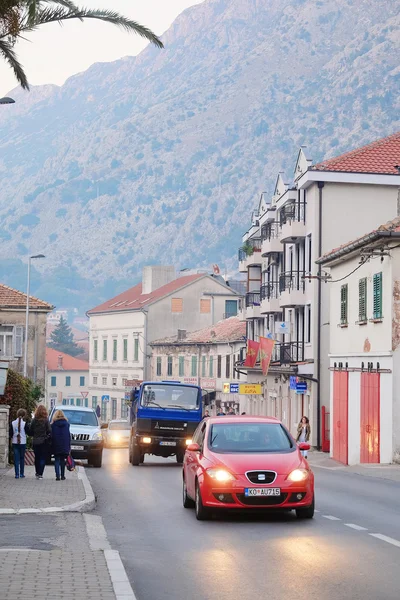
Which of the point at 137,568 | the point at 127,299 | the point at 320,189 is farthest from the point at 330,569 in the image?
the point at 127,299

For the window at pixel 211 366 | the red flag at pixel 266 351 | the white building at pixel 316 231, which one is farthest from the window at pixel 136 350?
the red flag at pixel 266 351

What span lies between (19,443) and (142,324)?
80358 millimetres

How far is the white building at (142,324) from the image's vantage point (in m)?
107

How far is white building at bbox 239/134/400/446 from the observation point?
188 ft

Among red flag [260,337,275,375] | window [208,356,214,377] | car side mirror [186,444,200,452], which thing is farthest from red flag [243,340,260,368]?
car side mirror [186,444,200,452]

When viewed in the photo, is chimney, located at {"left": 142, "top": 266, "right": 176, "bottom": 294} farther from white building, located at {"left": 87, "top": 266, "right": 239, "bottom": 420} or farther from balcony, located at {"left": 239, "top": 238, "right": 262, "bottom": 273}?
A: balcony, located at {"left": 239, "top": 238, "right": 262, "bottom": 273}

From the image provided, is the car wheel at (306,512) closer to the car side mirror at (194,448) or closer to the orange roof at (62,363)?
the car side mirror at (194,448)

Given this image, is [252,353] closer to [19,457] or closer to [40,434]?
[40,434]

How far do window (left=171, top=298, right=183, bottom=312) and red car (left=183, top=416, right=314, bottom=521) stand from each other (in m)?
90.9

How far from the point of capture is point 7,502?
63.7 feet

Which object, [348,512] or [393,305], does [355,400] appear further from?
[348,512]

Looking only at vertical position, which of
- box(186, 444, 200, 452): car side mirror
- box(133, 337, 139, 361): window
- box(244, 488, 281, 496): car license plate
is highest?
box(133, 337, 139, 361): window

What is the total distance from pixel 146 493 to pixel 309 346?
34.9 metres

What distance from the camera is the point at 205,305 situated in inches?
4348
